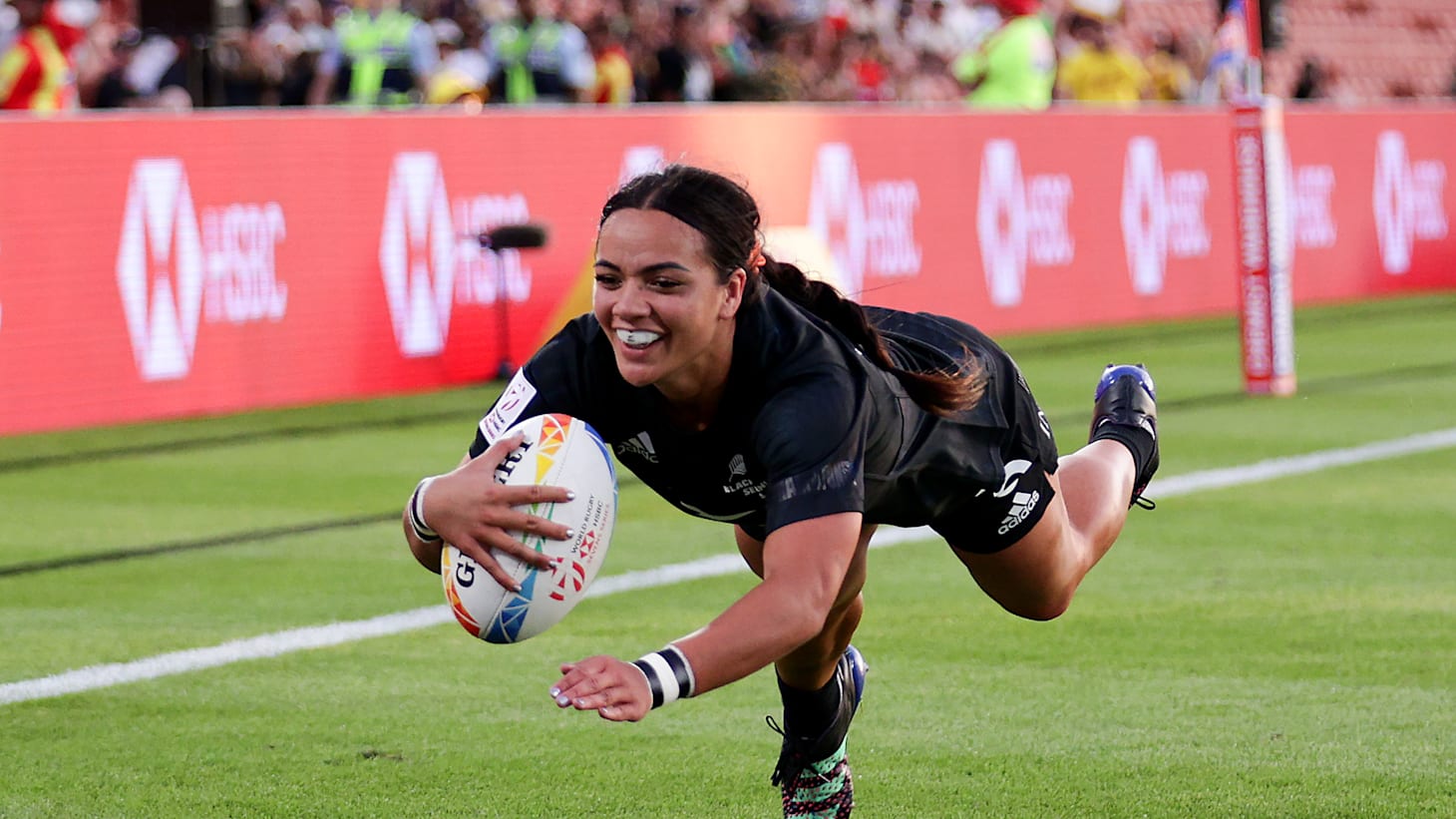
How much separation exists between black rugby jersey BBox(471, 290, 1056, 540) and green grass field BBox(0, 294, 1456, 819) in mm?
924

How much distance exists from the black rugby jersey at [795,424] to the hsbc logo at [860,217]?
39.7 feet

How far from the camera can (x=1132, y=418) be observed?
6566mm

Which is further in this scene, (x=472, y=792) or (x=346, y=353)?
(x=346, y=353)

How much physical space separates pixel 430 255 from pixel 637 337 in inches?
424

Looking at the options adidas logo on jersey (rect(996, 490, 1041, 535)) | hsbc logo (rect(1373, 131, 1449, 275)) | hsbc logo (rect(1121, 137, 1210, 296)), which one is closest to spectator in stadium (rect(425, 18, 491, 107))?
hsbc logo (rect(1121, 137, 1210, 296))

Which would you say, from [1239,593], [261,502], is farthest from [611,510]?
[261,502]

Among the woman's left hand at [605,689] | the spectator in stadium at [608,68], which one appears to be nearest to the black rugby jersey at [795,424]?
the woman's left hand at [605,689]

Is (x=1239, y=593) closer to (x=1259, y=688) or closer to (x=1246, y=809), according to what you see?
(x=1259, y=688)

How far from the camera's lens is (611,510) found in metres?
4.70

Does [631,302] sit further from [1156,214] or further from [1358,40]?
[1358,40]

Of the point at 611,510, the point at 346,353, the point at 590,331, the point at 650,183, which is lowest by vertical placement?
the point at 346,353

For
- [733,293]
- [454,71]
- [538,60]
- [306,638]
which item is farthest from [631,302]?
[538,60]

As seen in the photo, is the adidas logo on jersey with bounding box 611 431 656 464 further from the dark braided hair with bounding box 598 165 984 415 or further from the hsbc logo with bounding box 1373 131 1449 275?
the hsbc logo with bounding box 1373 131 1449 275

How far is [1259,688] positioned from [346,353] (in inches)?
357
